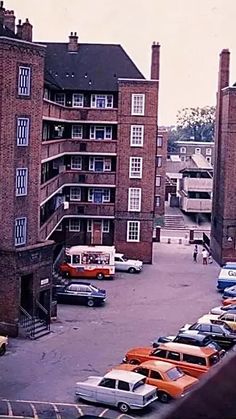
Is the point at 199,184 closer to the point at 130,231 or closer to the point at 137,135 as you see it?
the point at 137,135

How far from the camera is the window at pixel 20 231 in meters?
22.8

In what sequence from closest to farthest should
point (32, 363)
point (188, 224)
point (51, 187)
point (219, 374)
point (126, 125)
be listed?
1. point (219, 374)
2. point (32, 363)
3. point (51, 187)
4. point (126, 125)
5. point (188, 224)

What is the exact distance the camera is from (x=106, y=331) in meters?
22.4

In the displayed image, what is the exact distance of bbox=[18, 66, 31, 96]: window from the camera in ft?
74.1

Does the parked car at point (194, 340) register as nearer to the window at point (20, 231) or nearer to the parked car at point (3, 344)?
the parked car at point (3, 344)

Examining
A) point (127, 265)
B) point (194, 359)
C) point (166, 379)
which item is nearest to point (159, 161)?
point (127, 265)

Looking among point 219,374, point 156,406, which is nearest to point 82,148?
point 156,406

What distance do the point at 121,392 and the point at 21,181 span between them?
30.6 feet

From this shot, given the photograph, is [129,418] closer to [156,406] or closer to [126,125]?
[156,406]

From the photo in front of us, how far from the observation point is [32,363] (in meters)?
18.7

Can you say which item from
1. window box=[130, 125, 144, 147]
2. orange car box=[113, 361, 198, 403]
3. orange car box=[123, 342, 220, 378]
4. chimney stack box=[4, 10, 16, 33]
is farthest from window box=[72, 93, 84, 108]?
orange car box=[113, 361, 198, 403]

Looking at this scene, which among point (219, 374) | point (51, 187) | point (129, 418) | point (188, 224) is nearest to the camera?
point (219, 374)

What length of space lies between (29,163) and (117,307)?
597 cm

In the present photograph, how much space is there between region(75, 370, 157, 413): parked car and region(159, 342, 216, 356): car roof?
6.75 ft
